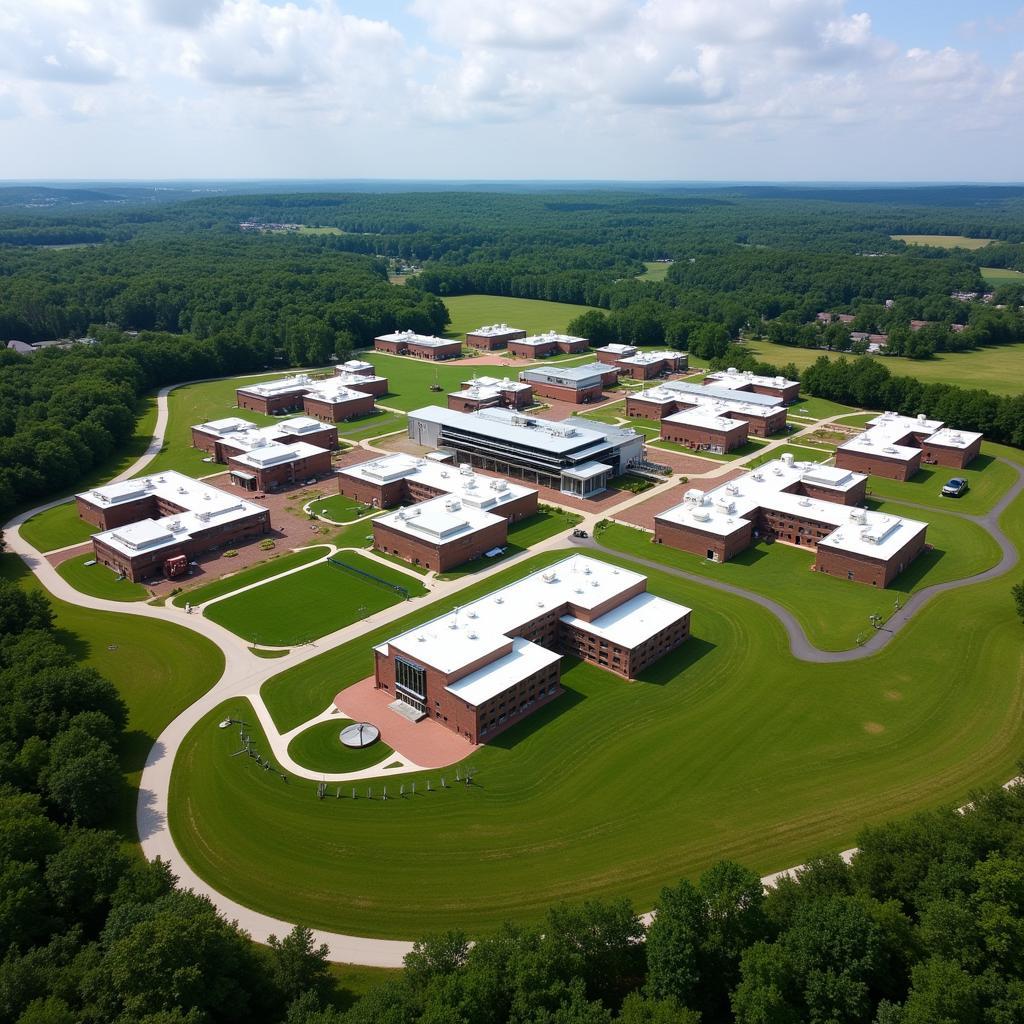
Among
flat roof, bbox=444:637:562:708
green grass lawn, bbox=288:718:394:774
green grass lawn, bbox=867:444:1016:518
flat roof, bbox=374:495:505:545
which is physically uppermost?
flat roof, bbox=444:637:562:708

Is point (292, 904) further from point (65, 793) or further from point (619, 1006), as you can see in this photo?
point (619, 1006)

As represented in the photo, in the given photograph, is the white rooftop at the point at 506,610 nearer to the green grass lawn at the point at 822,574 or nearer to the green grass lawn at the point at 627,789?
the green grass lawn at the point at 627,789

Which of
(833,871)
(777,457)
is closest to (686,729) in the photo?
(833,871)

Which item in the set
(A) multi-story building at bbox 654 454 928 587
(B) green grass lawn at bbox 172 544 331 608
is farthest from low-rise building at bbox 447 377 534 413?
(B) green grass lawn at bbox 172 544 331 608

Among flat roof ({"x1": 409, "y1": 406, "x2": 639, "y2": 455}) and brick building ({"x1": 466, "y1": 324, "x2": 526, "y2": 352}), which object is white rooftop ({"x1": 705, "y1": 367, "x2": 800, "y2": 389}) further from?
brick building ({"x1": 466, "y1": 324, "x2": 526, "y2": 352})

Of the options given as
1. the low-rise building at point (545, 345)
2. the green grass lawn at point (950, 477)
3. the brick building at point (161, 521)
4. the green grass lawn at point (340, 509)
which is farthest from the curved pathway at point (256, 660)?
the low-rise building at point (545, 345)

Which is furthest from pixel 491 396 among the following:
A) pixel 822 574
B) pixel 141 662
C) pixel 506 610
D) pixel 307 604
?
pixel 141 662
